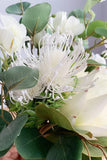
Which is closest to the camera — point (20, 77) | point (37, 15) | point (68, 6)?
point (20, 77)

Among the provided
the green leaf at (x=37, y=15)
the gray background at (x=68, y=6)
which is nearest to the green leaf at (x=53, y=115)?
the green leaf at (x=37, y=15)

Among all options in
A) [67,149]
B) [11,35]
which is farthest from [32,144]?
[11,35]

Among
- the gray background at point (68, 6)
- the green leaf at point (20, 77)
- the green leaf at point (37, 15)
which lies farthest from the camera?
the gray background at point (68, 6)

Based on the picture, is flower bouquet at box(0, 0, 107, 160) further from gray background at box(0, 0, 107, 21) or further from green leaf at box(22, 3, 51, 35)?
gray background at box(0, 0, 107, 21)

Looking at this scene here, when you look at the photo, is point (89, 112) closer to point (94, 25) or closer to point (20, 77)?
point (20, 77)

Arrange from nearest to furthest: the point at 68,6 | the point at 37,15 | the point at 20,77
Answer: the point at 20,77 < the point at 37,15 < the point at 68,6

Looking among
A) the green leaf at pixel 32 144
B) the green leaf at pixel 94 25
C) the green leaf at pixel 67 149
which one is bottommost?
the green leaf at pixel 67 149

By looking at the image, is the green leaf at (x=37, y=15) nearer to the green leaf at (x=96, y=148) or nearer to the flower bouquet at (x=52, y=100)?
the flower bouquet at (x=52, y=100)

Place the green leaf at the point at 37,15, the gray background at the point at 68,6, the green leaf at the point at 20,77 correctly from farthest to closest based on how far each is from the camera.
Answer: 1. the gray background at the point at 68,6
2. the green leaf at the point at 37,15
3. the green leaf at the point at 20,77
